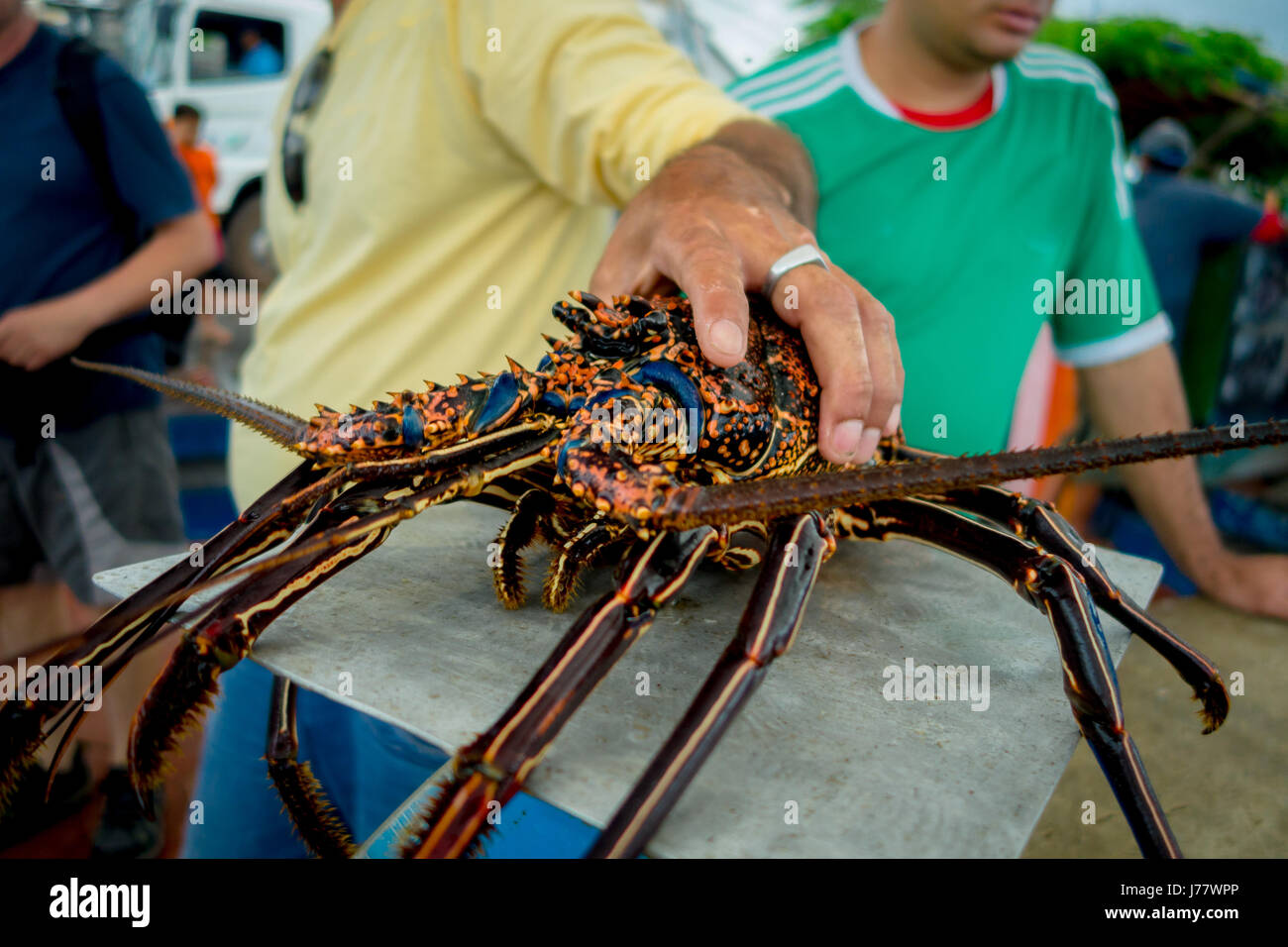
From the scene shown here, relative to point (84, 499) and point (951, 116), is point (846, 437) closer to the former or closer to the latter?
point (951, 116)

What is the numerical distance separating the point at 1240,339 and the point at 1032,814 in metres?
5.87

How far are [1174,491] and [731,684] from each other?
2125 mm

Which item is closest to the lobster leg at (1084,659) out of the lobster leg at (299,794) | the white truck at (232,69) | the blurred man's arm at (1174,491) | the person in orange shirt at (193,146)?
the lobster leg at (299,794)

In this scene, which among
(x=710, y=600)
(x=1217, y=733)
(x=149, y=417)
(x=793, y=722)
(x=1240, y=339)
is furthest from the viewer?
(x=1240, y=339)

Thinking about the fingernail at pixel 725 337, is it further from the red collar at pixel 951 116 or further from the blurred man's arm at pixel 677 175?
the red collar at pixel 951 116

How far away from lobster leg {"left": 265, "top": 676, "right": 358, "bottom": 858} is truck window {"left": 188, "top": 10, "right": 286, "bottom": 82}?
8030mm

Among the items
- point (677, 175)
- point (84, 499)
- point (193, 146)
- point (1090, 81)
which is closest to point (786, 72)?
point (1090, 81)

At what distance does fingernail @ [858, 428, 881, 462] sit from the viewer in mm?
1330

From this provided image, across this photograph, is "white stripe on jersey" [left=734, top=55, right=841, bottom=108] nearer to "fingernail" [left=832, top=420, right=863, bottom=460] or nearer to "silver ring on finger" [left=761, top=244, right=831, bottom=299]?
"silver ring on finger" [left=761, top=244, right=831, bottom=299]

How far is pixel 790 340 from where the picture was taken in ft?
4.59

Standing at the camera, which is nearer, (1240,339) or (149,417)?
(149,417)

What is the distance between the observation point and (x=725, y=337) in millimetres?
1164

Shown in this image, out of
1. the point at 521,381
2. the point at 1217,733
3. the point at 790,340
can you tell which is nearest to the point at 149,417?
the point at 521,381
